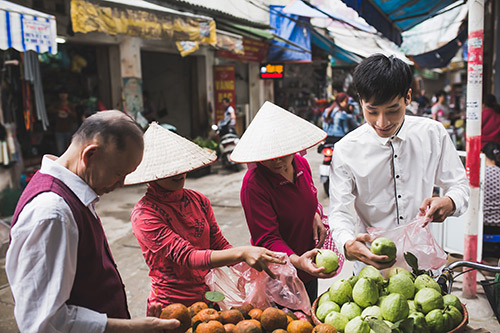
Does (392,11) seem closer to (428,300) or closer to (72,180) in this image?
(428,300)

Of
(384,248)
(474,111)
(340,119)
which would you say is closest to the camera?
(384,248)

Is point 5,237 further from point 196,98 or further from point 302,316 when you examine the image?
point 196,98

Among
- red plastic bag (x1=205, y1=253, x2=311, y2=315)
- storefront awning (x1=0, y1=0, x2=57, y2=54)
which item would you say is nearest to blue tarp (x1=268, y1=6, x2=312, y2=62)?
storefront awning (x1=0, y1=0, x2=57, y2=54)

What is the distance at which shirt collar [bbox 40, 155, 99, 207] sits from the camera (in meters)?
1.45

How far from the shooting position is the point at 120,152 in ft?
4.86

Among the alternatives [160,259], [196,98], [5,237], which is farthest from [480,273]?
[196,98]

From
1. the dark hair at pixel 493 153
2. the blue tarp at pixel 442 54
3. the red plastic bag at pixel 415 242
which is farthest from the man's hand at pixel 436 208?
the blue tarp at pixel 442 54

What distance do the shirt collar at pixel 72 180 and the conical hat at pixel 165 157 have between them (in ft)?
1.71

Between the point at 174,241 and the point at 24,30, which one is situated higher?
the point at 24,30

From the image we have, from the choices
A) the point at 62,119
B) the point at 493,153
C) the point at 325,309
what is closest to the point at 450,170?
the point at 325,309

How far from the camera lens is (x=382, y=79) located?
203cm

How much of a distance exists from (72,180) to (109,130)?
202mm

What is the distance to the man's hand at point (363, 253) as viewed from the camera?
189 cm

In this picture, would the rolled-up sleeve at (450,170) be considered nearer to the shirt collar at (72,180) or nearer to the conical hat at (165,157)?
the conical hat at (165,157)
